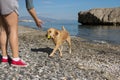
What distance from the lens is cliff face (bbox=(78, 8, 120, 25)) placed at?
102m

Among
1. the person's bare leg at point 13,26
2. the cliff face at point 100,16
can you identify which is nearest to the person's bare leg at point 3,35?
the person's bare leg at point 13,26

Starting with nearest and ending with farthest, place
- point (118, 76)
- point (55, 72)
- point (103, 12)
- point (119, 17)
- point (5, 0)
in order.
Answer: point (5, 0), point (55, 72), point (118, 76), point (119, 17), point (103, 12)

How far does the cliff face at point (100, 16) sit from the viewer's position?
102m

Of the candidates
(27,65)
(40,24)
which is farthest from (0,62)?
(40,24)


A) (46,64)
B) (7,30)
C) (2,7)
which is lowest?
(46,64)

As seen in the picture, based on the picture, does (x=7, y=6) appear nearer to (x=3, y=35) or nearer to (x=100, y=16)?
(x=3, y=35)

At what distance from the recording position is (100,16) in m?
106

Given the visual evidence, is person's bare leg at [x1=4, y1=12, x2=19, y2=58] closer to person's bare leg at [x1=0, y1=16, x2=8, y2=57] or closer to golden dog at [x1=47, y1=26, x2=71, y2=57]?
person's bare leg at [x1=0, y1=16, x2=8, y2=57]

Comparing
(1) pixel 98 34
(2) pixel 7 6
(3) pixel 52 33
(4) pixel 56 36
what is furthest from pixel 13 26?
(1) pixel 98 34

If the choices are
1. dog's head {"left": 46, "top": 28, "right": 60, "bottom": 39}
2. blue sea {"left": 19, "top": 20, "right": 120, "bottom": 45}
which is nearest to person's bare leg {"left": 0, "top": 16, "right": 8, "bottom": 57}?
dog's head {"left": 46, "top": 28, "right": 60, "bottom": 39}

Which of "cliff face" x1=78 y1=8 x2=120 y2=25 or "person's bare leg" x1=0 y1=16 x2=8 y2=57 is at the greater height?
"person's bare leg" x1=0 y1=16 x2=8 y2=57

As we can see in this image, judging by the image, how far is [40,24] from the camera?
8.57m

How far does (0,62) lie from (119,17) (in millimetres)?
96014

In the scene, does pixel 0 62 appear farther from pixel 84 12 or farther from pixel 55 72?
pixel 84 12
